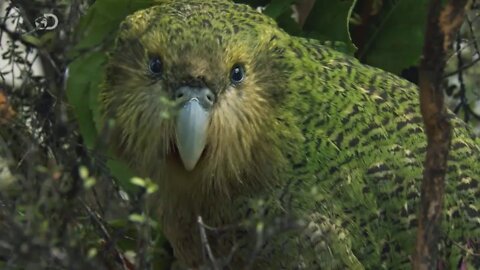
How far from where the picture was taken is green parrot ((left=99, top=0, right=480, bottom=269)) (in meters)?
2.27

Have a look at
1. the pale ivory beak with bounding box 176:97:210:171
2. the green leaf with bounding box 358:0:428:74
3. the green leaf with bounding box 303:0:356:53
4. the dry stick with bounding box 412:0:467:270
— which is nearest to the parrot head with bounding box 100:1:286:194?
the pale ivory beak with bounding box 176:97:210:171

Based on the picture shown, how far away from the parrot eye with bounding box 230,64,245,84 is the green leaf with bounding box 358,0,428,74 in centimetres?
68

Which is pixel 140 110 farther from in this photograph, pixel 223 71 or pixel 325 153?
pixel 325 153

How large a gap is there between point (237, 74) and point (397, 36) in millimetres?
704

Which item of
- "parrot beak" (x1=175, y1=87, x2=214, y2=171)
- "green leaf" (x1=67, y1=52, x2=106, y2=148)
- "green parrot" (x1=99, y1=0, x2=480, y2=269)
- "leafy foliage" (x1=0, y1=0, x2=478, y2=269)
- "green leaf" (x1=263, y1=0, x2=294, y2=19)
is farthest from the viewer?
"green leaf" (x1=263, y1=0, x2=294, y2=19)

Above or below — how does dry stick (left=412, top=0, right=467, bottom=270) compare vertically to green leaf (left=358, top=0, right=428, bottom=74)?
above

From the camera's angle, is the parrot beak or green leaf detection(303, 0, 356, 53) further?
green leaf detection(303, 0, 356, 53)

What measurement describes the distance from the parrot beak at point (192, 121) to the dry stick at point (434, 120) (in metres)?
0.61

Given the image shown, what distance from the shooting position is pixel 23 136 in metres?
1.93

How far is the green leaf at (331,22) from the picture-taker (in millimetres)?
2725

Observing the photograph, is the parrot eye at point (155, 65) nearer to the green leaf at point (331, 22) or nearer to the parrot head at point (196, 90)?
the parrot head at point (196, 90)

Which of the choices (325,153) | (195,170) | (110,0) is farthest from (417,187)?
(110,0)

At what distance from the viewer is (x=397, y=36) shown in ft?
9.24

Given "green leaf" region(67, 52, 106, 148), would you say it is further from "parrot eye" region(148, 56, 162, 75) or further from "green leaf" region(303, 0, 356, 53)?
"green leaf" region(303, 0, 356, 53)
